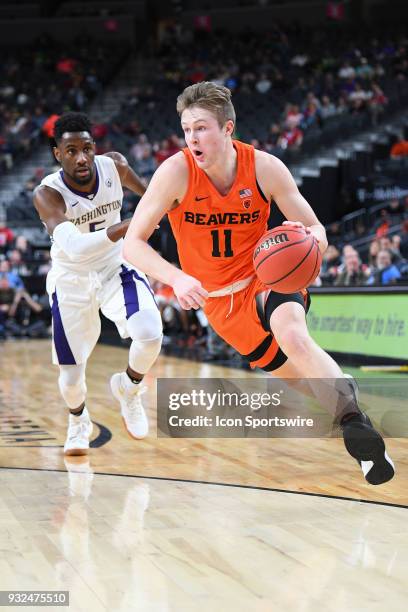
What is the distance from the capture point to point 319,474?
4.69 meters

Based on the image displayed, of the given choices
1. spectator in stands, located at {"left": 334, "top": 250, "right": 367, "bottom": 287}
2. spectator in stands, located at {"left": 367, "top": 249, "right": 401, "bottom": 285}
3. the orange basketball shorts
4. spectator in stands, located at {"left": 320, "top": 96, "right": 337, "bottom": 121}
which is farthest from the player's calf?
spectator in stands, located at {"left": 320, "top": 96, "right": 337, "bottom": 121}

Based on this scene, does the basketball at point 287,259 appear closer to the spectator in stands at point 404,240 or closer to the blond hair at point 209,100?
the blond hair at point 209,100

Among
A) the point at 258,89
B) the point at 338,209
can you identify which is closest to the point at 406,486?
the point at 338,209

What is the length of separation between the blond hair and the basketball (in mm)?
570

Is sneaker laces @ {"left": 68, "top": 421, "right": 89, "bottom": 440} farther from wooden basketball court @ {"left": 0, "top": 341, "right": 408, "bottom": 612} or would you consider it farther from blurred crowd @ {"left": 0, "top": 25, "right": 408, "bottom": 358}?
blurred crowd @ {"left": 0, "top": 25, "right": 408, "bottom": 358}

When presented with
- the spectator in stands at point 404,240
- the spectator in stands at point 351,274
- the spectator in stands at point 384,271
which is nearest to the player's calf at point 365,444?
the spectator in stands at point 384,271

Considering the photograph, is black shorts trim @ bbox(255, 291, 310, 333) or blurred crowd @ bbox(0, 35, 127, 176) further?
blurred crowd @ bbox(0, 35, 127, 176)

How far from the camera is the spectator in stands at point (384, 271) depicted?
9.79m

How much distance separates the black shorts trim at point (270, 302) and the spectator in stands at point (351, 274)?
597 cm

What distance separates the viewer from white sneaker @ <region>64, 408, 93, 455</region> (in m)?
5.30

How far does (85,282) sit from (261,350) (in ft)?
4.92

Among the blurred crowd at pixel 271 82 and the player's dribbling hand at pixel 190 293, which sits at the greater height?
the blurred crowd at pixel 271 82

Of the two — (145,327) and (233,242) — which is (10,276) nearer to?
(145,327)

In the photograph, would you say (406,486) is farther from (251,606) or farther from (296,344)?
(251,606)
